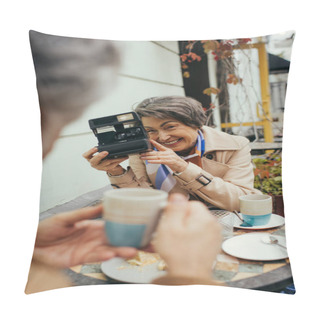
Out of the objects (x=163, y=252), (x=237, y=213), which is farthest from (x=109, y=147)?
(x=237, y=213)

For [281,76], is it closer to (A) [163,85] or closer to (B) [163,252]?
(A) [163,85]

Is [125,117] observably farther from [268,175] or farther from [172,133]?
[268,175]

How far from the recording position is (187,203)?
1.32 metres

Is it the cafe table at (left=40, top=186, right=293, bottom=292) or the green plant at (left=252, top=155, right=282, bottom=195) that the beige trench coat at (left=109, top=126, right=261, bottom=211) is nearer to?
the green plant at (left=252, top=155, right=282, bottom=195)

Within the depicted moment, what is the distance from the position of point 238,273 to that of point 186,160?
43 centimetres

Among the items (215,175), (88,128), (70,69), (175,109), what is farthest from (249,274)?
(70,69)

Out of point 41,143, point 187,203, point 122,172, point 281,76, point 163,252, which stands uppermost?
point 281,76

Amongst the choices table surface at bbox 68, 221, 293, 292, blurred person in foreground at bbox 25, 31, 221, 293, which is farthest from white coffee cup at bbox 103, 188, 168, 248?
table surface at bbox 68, 221, 293, 292

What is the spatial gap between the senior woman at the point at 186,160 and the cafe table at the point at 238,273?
144mm

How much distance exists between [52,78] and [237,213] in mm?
834

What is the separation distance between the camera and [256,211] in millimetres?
1370

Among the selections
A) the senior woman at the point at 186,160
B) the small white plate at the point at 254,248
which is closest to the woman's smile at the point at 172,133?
the senior woman at the point at 186,160

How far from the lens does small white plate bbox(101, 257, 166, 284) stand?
51.0 inches

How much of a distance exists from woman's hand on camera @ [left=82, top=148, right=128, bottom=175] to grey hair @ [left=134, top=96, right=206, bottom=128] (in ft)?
0.64
